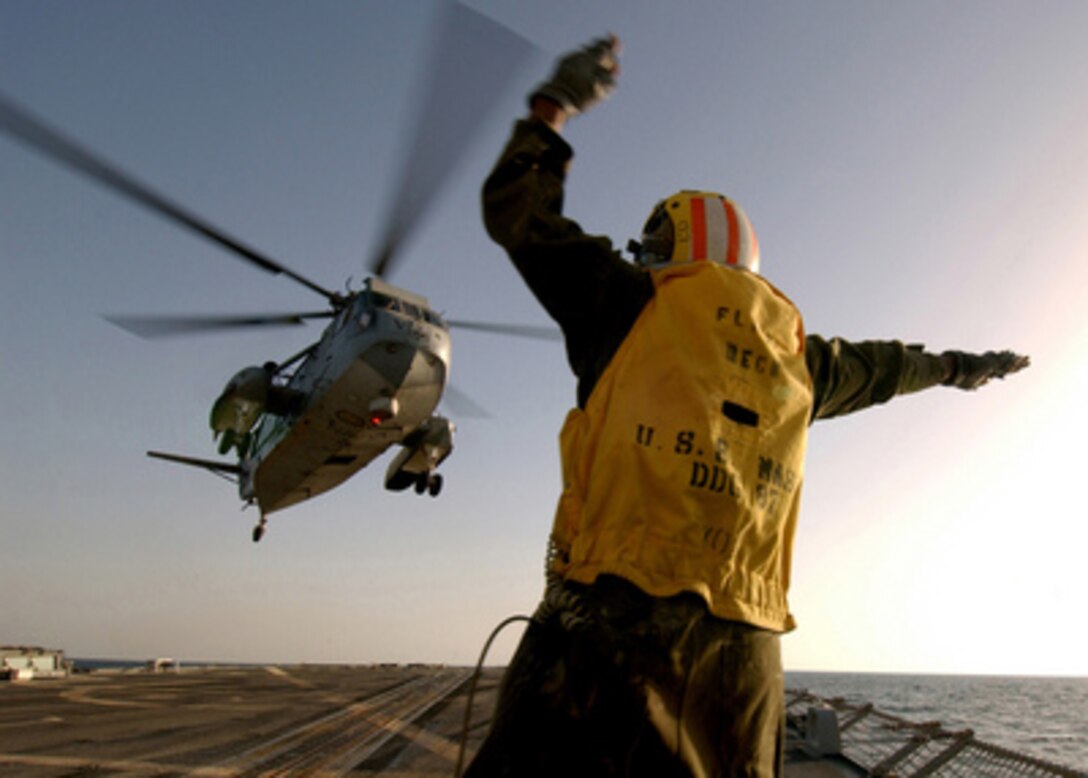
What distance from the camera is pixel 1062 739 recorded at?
39125 millimetres

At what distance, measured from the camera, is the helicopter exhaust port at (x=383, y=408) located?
1460 centimetres

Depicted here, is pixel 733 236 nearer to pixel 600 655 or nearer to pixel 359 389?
pixel 600 655

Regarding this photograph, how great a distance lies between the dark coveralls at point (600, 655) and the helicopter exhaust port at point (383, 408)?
12685 mm

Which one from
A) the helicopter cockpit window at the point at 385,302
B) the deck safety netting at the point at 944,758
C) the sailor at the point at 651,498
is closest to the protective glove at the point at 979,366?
the sailor at the point at 651,498

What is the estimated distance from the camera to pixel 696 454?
→ 197 cm

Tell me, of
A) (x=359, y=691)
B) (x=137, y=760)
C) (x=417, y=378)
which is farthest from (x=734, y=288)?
(x=359, y=691)

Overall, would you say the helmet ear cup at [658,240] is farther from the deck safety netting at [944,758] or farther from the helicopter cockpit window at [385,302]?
the helicopter cockpit window at [385,302]

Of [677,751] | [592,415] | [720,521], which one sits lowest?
[677,751]

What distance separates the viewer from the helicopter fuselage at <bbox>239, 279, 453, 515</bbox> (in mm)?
14539

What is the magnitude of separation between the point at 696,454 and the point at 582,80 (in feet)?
4.31

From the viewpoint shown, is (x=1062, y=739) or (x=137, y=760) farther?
(x=1062, y=739)

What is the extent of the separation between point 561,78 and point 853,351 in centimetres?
166

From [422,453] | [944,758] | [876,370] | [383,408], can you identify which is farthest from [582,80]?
[422,453]

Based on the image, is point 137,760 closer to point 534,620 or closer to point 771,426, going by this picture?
point 534,620
